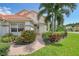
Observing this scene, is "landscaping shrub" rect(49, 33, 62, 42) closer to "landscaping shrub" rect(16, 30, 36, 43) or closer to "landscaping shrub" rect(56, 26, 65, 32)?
"landscaping shrub" rect(56, 26, 65, 32)

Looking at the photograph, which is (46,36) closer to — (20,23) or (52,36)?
(52,36)

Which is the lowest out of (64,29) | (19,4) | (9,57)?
(9,57)

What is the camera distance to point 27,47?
303 inches

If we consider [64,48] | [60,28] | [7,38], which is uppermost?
[60,28]

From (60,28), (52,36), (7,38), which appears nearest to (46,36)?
(52,36)

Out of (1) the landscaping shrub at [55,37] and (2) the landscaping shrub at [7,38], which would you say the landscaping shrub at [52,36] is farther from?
(2) the landscaping shrub at [7,38]

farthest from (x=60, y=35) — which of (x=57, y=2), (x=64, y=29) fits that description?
(x=57, y=2)

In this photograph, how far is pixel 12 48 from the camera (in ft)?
25.0

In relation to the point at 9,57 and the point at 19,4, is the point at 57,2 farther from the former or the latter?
the point at 9,57

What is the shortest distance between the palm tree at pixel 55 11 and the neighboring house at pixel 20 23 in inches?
5.1

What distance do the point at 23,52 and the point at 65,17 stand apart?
3.46ft

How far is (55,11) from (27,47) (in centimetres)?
89

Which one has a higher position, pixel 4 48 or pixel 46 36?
pixel 46 36

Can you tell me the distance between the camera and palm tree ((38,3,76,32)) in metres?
7.56
